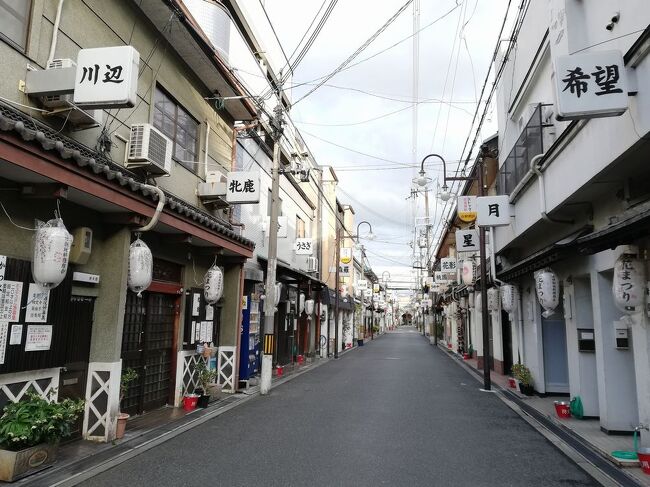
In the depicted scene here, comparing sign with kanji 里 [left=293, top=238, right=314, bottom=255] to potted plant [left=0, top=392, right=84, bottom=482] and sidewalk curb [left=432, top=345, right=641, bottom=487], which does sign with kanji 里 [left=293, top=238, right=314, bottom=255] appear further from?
potted plant [left=0, top=392, right=84, bottom=482]

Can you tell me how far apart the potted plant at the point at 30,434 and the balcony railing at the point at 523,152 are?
35.1 ft

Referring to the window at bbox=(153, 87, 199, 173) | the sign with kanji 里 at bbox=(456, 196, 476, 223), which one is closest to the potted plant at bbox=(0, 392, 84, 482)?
the window at bbox=(153, 87, 199, 173)

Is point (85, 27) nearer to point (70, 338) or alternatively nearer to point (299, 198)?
point (70, 338)

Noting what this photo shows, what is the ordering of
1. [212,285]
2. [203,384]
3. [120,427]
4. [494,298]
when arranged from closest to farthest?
[120,427], [203,384], [212,285], [494,298]

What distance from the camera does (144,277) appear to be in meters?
8.12

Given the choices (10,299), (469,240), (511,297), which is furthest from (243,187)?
(469,240)

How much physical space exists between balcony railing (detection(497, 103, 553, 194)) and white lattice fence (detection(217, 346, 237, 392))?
9.39m

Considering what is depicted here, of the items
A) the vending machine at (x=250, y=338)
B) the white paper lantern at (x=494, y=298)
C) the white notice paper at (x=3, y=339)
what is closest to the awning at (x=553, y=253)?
the white paper lantern at (x=494, y=298)

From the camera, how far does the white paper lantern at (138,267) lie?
8.02 m

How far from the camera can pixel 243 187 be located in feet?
39.5

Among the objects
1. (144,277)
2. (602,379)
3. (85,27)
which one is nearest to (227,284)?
(144,277)

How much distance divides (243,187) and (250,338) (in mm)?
5845

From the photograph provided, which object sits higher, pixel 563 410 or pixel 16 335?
pixel 16 335

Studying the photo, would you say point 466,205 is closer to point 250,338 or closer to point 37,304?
point 250,338
